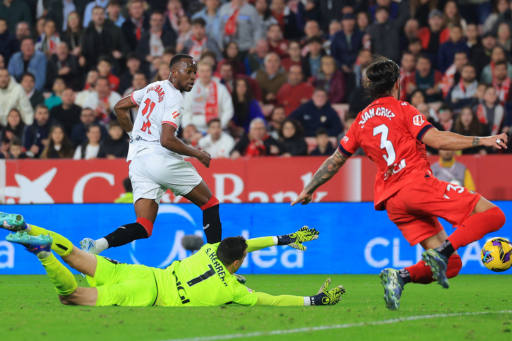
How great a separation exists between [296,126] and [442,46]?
3882 mm

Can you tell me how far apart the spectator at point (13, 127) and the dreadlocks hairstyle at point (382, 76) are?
9477 mm

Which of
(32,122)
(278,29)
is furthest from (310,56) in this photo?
(32,122)

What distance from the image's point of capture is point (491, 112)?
40.6ft

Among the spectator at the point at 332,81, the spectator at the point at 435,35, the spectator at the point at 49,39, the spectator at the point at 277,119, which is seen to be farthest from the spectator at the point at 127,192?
the spectator at the point at 435,35

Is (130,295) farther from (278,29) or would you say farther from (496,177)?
(278,29)

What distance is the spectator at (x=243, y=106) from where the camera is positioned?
13.1m

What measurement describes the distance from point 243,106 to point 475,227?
8.53 meters

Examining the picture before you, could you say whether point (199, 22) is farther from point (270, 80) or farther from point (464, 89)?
point (464, 89)

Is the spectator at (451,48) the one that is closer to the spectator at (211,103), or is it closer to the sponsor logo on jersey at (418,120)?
the spectator at (211,103)

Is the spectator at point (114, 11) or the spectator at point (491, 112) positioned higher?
the spectator at point (114, 11)

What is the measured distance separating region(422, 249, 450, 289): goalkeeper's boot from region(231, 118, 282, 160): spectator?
7565 millimetres

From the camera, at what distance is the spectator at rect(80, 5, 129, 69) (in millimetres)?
14578

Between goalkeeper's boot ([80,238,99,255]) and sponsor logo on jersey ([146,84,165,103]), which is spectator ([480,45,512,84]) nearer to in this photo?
sponsor logo on jersey ([146,84,165,103])

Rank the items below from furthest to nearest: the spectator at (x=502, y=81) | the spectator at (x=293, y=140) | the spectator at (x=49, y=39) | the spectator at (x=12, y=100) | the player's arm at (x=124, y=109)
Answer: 1. the spectator at (x=49, y=39)
2. the spectator at (x=12, y=100)
3. the spectator at (x=502, y=81)
4. the spectator at (x=293, y=140)
5. the player's arm at (x=124, y=109)
